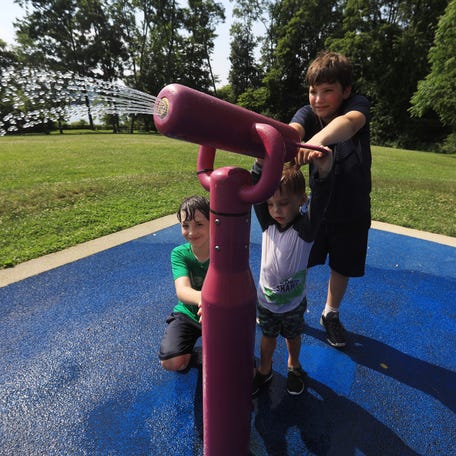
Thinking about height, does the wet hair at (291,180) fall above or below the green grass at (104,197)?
above

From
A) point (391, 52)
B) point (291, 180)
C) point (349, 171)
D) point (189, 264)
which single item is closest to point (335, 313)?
point (349, 171)

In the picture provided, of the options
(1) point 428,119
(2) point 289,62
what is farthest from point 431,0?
(2) point 289,62

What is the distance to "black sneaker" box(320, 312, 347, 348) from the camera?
2414 millimetres

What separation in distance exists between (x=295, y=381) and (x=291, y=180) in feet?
4.00

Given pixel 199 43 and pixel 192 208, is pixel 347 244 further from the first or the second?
pixel 199 43

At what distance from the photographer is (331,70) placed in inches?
68.1

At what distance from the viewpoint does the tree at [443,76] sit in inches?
714

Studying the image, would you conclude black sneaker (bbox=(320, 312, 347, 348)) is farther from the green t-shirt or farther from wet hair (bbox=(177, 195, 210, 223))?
wet hair (bbox=(177, 195, 210, 223))

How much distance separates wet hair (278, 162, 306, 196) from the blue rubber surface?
1.23m

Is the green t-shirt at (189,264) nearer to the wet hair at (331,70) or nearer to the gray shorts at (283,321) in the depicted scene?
the gray shorts at (283,321)

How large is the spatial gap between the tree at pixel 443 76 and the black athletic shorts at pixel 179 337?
21649 millimetres

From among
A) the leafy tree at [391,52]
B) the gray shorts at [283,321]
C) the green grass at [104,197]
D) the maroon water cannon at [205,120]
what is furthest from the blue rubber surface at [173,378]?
the leafy tree at [391,52]

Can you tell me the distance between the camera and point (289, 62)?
108 feet

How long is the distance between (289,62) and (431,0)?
1192cm
